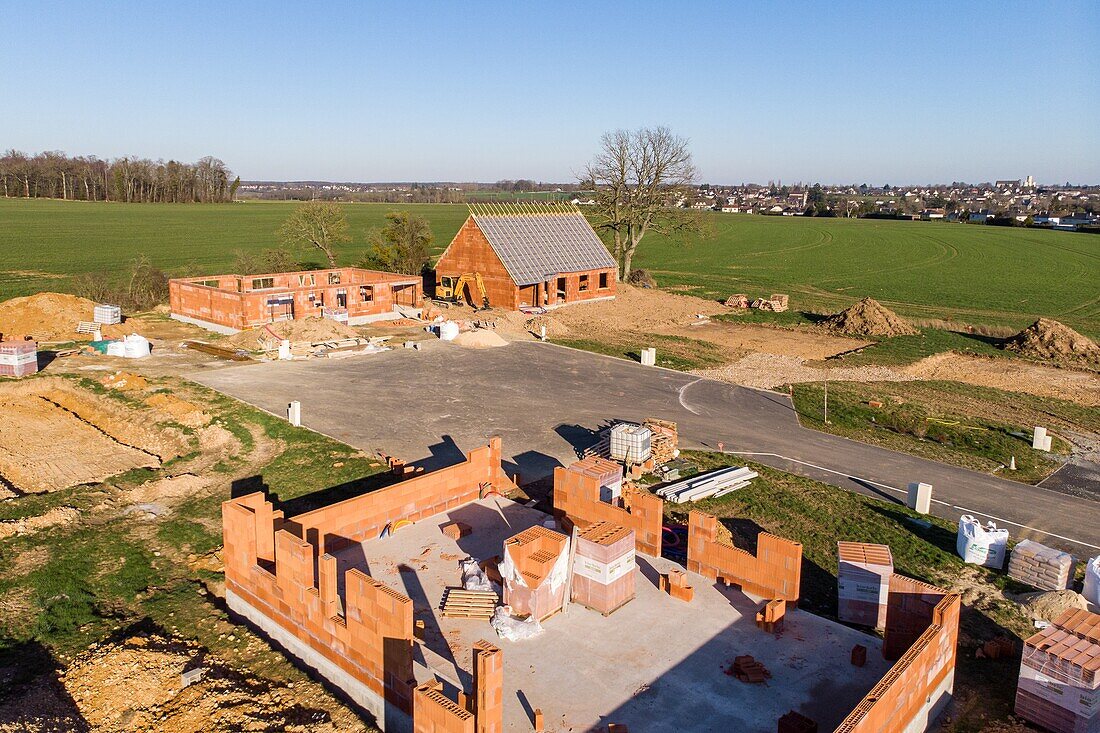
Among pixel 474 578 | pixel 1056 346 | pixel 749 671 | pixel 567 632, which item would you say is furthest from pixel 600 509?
pixel 1056 346

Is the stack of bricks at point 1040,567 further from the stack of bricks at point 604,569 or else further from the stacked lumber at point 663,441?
the stacked lumber at point 663,441

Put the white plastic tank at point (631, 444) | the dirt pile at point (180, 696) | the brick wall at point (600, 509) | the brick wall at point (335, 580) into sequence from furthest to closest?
the white plastic tank at point (631, 444) < the brick wall at point (600, 509) < the brick wall at point (335, 580) < the dirt pile at point (180, 696)

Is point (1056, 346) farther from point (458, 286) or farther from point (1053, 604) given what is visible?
point (458, 286)

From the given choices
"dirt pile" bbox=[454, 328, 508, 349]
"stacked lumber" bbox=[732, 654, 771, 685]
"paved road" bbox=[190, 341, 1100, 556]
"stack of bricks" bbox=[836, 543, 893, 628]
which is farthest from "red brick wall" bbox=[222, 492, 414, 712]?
"dirt pile" bbox=[454, 328, 508, 349]

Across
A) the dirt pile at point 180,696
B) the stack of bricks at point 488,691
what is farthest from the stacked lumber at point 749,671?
the dirt pile at point 180,696

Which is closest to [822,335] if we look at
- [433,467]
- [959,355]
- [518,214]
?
[959,355]

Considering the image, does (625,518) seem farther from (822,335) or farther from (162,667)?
(822,335)
